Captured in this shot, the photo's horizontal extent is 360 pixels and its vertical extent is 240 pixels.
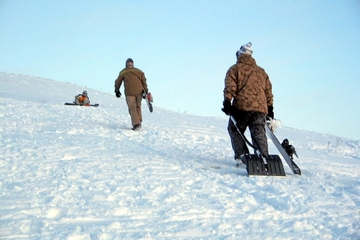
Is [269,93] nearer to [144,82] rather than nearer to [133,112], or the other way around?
[133,112]

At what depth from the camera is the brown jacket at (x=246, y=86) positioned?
6238 millimetres

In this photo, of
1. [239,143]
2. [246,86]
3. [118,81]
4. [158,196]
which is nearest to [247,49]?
[246,86]

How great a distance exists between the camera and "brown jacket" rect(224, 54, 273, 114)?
6238mm

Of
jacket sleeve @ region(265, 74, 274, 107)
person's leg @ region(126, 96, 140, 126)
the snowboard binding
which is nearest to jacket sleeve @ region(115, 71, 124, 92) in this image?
person's leg @ region(126, 96, 140, 126)

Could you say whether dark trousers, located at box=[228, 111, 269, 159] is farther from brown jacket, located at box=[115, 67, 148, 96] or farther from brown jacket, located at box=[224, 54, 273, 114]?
brown jacket, located at box=[115, 67, 148, 96]

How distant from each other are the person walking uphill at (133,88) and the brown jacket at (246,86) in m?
5.10

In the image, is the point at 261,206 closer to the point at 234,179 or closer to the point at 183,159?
the point at 234,179

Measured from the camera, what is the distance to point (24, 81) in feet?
107

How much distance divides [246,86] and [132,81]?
17.9 ft

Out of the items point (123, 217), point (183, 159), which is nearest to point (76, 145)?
point (183, 159)

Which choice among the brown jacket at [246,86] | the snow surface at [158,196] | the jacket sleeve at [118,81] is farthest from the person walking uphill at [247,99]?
the jacket sleeve at [118,81]

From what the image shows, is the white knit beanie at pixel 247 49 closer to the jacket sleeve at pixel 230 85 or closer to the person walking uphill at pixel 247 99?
the person walking uphill at pixel 247 99

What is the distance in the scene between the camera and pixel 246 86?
6.27 meters

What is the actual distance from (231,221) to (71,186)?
2.06 m
